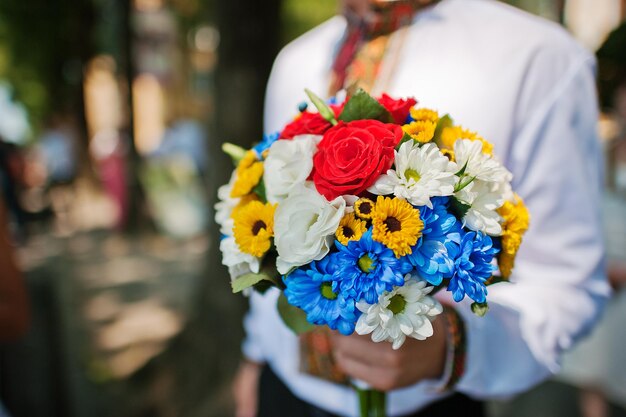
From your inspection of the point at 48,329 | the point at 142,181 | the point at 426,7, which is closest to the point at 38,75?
the point at 142,181

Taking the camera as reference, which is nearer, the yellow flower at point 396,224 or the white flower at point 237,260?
the yellow flower at point 396,224

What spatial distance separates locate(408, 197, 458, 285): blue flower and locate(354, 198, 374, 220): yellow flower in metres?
0.09

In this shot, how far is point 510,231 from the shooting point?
3.55ft

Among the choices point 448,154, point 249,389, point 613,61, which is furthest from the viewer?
point 613,61

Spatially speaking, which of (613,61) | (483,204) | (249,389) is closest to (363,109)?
(483,204)

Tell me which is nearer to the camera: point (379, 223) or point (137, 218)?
point (379, 223)

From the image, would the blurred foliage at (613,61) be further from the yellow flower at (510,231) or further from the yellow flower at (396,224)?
the yellow flower at (396,224)

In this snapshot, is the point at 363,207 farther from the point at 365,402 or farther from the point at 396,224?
the point at 365,402

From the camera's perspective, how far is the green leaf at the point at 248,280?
107cm

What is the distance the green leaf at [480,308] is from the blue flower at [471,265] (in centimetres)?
2

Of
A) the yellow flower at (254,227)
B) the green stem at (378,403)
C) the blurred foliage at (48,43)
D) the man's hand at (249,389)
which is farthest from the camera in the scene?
the blurred foliage at (48,43)

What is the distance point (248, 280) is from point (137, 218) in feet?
33.7

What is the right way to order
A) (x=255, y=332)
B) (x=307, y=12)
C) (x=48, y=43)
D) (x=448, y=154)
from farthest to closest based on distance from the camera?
(x=307, y=12) → (x=48, y=43) → (x=255, y=332) → (x=448, y=154)

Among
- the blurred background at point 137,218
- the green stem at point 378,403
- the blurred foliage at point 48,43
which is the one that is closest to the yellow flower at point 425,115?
the green stem at point 378,403
